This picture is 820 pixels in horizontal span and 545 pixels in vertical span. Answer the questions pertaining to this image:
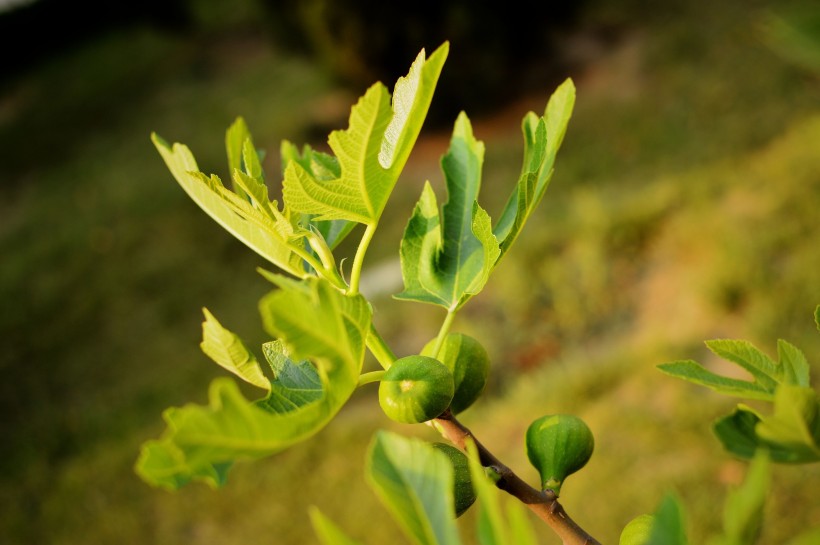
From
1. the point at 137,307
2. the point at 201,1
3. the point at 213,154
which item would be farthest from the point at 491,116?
the point at 201,1

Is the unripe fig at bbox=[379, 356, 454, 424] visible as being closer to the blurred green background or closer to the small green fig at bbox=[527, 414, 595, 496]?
the small green fig at bbox=[527, 414, 595, 496]

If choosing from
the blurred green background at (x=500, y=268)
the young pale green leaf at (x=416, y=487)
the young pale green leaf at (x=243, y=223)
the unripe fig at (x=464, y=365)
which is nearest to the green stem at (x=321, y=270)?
the young pale green leaf at (x=243, y=223)

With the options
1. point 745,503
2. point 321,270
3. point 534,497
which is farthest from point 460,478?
point 745,503

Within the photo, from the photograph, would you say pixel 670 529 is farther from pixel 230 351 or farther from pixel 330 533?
pixel 230 351

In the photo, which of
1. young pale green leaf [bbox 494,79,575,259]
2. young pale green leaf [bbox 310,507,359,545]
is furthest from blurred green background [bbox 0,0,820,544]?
young pale green leaf [bbox 310,507,359,545]

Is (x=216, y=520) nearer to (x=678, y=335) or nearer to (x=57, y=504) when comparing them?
(x=57, y=504)
